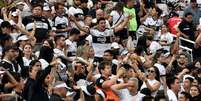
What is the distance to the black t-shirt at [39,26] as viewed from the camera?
1565cm

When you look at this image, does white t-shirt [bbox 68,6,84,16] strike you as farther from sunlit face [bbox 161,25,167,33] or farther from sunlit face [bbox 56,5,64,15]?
sunlit face [bbox 161,25,167,33]

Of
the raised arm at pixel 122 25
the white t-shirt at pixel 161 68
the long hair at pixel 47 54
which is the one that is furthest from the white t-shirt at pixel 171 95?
the raised arm at pixel 122 25

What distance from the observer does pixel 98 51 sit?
53.2 ft

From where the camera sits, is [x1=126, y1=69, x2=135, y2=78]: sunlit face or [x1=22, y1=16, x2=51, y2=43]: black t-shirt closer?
[x1=126, y1=69, x2=135, y2=78]: sunlit face

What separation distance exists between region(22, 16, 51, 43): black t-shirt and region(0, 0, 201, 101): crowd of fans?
0.06ft

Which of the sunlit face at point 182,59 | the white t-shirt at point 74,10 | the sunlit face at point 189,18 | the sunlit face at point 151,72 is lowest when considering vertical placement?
the sunlit face at point 182,59

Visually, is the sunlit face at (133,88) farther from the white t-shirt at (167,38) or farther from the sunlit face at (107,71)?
the white t-shirt at (167,38)

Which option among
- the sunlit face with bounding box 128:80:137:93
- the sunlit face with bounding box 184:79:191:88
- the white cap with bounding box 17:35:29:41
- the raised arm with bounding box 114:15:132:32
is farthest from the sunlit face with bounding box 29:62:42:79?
the raised arm with bounding box 114:15:132:32

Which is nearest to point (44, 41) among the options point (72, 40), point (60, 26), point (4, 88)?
point (72, 40)

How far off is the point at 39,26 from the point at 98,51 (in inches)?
55.8

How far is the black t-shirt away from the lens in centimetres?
1565

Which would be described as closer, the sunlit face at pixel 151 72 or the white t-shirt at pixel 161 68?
the sunlit face at pixel 151 72

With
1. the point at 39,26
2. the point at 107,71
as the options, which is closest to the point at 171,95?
the point at 107,71

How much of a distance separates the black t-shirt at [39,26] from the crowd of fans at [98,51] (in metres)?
0.02
